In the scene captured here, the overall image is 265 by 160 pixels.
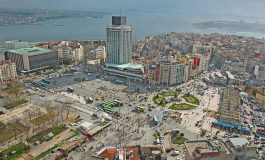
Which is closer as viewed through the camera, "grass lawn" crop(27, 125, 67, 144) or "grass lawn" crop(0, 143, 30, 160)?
"grass lawn" crop(0, 143, 30, 160)

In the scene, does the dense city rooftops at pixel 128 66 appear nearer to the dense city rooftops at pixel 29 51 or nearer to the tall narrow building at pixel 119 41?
the tall narrow building at pixel 119 41

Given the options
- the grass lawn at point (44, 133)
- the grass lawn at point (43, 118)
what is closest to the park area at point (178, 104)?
the grass lawn at point (44, 133)

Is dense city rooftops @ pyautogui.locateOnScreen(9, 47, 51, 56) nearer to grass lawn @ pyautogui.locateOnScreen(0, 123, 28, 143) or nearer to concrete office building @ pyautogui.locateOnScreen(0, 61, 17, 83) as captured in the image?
concrete office building @ pyautogui.locateOnScreen(0, 61, 17, 83)

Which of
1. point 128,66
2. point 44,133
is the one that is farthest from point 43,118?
point 128,66

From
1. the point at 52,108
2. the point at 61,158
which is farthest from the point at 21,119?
the point at 61,158

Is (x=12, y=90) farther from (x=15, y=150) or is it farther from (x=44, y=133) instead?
(x=15, y=150)

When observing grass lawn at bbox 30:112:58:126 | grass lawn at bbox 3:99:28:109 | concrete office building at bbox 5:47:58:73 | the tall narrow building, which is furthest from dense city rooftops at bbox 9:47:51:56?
grass lawn at bbox 30:112:58:126
